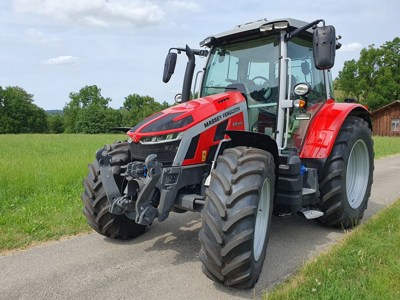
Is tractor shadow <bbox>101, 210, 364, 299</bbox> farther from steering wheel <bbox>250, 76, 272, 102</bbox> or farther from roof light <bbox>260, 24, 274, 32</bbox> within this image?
roof light <bbox>260, 24, 274, 32</bbox>

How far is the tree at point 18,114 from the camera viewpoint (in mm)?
63650

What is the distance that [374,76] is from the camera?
5059 cm

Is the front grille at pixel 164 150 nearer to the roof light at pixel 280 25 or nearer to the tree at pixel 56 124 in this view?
the roof light at pixel 280 25

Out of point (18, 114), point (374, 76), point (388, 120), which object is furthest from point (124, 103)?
point (388, 120)

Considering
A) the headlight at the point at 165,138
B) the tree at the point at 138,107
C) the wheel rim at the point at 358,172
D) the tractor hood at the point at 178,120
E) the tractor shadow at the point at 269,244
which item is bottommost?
the tractor shadow at the point at 269,244

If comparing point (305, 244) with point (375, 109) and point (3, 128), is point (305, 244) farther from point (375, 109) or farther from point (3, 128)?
point (3, 128)

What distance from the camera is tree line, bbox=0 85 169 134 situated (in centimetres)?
6525

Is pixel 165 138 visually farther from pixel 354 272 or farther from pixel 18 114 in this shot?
pixel 18 114

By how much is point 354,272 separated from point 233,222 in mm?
1285

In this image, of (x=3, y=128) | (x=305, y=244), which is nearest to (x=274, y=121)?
(x=305, y=244)

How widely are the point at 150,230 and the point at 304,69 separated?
281 cm

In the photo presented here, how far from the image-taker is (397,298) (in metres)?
2.84

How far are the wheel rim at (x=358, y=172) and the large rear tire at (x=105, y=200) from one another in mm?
3050

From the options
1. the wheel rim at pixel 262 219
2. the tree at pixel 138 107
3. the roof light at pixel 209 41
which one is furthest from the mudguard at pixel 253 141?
the tree at pixel 138 107
